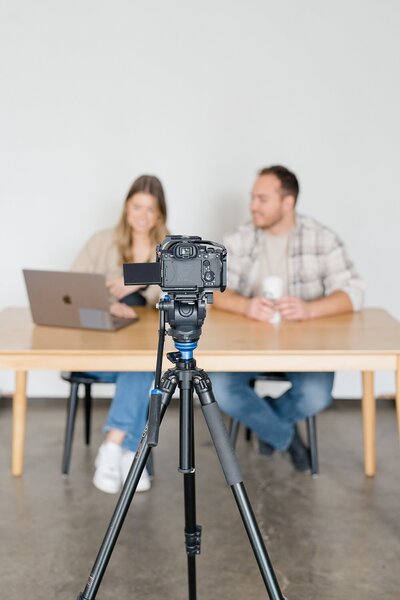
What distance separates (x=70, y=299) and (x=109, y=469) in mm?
677

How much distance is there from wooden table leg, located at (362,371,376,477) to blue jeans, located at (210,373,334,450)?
15 cm

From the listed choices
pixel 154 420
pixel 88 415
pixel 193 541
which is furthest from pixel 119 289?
pixel 154 420

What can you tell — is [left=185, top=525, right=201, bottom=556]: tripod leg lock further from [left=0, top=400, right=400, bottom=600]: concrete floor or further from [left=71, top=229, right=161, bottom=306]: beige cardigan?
[left=71, top=229, right=161, bottom=306]: beige cardigan

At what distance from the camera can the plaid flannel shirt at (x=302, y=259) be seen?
333 centimetres

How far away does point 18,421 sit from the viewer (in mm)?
2984

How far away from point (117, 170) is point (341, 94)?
1193 millimetres

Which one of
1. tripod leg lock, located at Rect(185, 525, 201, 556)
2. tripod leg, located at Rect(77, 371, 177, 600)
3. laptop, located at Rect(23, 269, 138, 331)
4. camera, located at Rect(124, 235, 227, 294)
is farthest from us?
laptop, located at Rect(23, 269, 138, 331)

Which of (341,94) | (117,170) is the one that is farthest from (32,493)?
(341,94)

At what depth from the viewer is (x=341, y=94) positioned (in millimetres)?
3932

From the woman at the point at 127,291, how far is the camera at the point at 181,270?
4.30 feet

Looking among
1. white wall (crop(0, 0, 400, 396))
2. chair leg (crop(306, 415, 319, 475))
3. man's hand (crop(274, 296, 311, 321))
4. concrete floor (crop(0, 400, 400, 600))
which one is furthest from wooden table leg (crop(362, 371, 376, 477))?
white wall (crop(0, 0, 400, 396))

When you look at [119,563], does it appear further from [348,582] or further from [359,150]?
[359,150]

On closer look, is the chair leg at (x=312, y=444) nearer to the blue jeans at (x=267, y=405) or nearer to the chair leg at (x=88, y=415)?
the blue jeans at (x=267, y=405)

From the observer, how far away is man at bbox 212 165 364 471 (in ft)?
10.0
